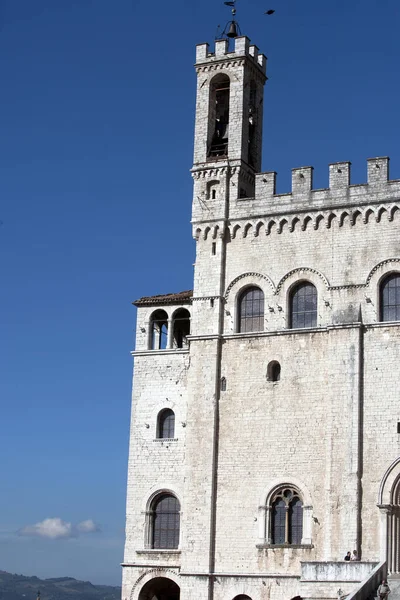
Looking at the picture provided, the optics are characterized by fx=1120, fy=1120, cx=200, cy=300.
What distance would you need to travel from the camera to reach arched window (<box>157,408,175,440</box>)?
42.4 m

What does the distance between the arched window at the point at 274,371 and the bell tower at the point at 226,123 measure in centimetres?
617

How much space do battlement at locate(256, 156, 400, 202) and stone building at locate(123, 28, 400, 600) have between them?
0.05 metres

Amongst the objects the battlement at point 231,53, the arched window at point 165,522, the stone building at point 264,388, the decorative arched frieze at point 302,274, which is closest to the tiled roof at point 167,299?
the stone building at point 264,388

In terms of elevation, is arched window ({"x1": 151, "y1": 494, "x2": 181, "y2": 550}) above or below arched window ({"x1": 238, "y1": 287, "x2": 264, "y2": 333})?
below

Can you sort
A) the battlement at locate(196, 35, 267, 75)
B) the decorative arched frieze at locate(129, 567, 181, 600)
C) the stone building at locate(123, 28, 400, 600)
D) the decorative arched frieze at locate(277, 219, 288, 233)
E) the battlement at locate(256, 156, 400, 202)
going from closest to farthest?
the stone building at locate(123, 28, 400, 600) < the battlement at locate(256, 156, 400, 202) < the decorative arched frieze at locate(129, 567, 181, 600) < the decorative arched frieze at locate(277, 219, 288, 233) < the battlement at locate(196, 35, 267, 75)

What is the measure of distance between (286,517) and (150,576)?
19.8 ft

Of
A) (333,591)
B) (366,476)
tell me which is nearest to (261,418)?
(366,476)

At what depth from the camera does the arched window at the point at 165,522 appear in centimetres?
4144

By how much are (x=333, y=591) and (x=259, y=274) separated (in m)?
12.3

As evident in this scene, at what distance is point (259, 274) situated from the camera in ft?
135

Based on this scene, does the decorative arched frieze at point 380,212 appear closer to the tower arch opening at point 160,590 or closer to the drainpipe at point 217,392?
the drainpipe at point 217,392

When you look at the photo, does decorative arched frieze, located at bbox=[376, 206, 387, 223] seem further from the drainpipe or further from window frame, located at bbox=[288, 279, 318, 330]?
the drainpipe

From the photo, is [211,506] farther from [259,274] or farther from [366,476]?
[259,274]

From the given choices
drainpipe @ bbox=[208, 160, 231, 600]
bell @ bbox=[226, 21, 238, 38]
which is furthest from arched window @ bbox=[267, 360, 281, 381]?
bell @ bbox=[226, 21, 238, 38]
